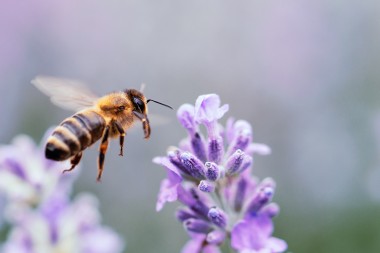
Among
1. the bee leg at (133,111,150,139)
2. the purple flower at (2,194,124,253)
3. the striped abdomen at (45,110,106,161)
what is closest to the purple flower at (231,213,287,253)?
the bee leg at (133,111,150,139)

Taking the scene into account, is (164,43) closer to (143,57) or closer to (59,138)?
(143,57)

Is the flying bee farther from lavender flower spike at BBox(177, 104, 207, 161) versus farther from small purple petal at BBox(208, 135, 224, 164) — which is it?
small purple petal at BBox(208, 135, 224, 164)

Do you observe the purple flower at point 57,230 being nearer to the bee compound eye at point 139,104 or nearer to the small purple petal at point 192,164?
the bee compound eye at point 139,104

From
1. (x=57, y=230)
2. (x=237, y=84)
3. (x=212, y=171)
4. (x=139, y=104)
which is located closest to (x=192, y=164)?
(x=212, y=171)

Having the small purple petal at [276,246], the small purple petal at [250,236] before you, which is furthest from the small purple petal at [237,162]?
the small purple petal at [276,246]

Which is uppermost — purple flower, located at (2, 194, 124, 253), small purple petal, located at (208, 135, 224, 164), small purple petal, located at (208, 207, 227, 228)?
small purple petal, located at (208, 135, 224, 164)

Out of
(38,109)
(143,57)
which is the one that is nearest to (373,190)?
(38,109)

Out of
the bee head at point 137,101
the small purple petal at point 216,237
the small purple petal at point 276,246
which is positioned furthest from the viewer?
the bee head at point 137,101

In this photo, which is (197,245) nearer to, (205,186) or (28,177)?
(205,186)
